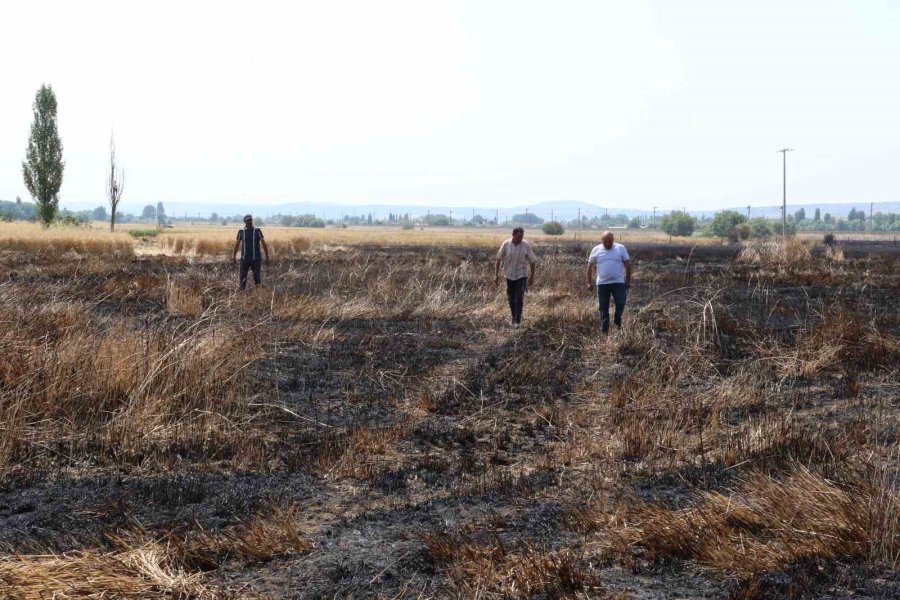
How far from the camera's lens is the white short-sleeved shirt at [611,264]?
11188 mm

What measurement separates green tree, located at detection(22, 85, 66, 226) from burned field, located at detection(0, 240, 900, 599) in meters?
43.3

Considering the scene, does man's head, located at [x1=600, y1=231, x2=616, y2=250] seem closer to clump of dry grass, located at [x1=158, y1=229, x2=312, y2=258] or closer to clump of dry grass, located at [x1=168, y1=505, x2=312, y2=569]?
clump of dry grass, located at [x1=168, y1=505, x2=312, y2=569]

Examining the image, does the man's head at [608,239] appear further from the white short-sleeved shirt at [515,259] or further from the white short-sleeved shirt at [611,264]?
the white short-sleeved shirt at [515,259]

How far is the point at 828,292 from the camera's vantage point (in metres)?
19.5

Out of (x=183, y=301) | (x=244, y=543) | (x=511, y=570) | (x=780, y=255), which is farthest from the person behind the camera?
(x=780, y=255)

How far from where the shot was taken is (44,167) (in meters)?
48.8

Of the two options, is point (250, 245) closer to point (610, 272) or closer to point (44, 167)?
point (610, 272)

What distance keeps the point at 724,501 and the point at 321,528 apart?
223 centimetres

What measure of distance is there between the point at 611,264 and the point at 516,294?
1888 mm

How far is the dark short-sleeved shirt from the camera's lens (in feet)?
48.7

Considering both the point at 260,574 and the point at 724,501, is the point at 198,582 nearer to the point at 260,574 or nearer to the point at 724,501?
the point at 260,574

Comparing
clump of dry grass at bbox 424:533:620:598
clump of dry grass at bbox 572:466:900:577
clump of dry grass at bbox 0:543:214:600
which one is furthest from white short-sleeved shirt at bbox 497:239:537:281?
clump of dry grass at bbox 0:543:214:600

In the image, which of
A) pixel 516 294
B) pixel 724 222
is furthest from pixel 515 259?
pixel 724 222

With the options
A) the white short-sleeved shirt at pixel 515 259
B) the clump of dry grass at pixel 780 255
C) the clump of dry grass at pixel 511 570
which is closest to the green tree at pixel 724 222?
the clump of dry grass at pixel 780 255
